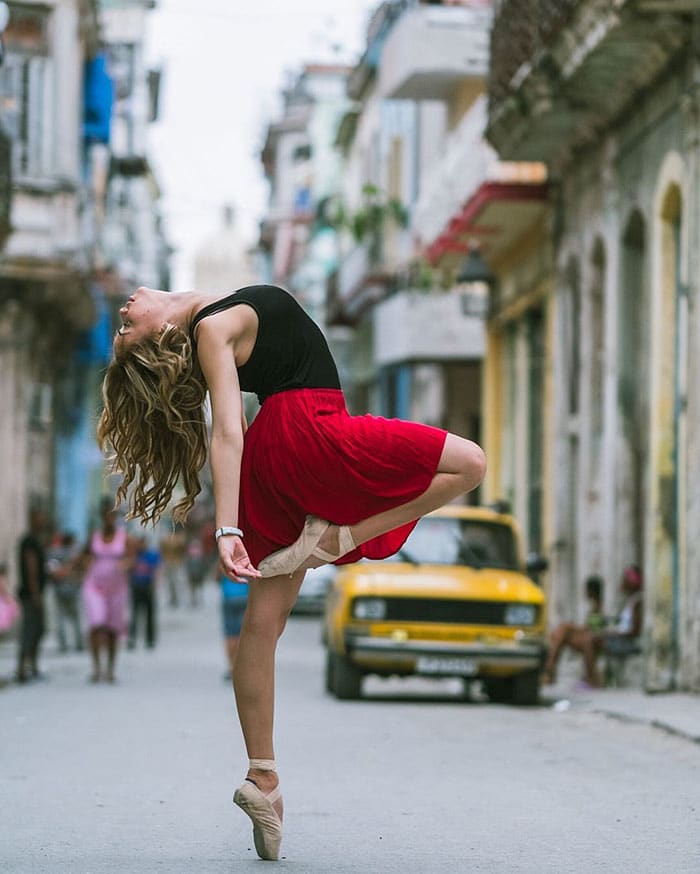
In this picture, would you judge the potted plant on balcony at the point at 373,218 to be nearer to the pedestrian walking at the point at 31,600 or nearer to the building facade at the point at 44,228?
the building facade at the point at 44,228

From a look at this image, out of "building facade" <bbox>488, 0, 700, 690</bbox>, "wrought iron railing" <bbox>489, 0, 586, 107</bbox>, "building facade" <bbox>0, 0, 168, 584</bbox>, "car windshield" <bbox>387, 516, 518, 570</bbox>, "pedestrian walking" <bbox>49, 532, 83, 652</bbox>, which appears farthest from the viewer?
"building facade" <bbox>0, 0, 168, 584</bbox>

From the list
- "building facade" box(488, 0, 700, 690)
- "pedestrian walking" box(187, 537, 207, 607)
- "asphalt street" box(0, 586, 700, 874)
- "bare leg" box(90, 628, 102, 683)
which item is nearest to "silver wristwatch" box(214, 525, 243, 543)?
"asphalt street" box(0, 586, 700, 874)

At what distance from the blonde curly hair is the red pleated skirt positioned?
194 millimetres

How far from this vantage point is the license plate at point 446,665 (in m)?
17.2

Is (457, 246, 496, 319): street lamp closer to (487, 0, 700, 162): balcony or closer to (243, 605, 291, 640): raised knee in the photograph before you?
(487, 0, 700, 162): balcony

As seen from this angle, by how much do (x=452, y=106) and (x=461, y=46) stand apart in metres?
2.80

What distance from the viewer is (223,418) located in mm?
6371

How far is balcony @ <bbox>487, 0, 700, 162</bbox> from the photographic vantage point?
684 inches

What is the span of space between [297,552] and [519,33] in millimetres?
15692

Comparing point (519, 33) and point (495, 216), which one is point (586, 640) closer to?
point (519, 33)

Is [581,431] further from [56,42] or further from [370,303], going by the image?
[370,303]

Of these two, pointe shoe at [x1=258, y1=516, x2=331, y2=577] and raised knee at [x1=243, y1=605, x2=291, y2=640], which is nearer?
pointe shoe at [x1=258, y1=516, x2=331, y2=577]

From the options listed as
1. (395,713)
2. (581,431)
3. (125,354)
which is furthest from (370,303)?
(125,354)

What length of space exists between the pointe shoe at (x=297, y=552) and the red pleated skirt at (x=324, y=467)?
0.03m
